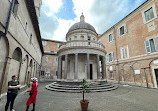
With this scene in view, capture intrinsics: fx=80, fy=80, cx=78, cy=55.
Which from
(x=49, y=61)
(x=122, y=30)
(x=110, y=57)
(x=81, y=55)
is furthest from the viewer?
(x=49, y=61)

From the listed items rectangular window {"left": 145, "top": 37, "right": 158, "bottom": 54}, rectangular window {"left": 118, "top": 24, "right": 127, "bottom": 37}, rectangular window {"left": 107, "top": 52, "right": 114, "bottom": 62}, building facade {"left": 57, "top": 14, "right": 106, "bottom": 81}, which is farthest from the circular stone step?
rectangular window {"left": 118, "top": 24, "right": 127, "bottom": 37}

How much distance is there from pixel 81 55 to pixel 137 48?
1043 centimetres

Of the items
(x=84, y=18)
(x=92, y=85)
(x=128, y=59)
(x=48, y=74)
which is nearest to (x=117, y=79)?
(x=128, y=59)

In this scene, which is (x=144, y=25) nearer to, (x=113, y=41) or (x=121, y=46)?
(x=121, y=46)

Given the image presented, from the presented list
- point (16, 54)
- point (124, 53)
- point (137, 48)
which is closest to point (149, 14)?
point (137, 48)

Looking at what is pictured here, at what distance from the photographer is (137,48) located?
47.3ft

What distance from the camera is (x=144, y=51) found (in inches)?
523

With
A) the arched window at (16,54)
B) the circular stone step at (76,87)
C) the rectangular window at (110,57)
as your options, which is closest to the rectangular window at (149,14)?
the rectangular window at (110,57)

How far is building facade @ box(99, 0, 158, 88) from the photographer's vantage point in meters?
12.2

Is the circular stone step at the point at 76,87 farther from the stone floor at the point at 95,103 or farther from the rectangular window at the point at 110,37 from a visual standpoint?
the rectangular window at the point at 110,37

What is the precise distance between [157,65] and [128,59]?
4.59 metres

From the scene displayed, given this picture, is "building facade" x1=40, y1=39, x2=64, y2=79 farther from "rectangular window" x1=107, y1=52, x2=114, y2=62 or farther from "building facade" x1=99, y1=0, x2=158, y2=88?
"building facade" x1=99, y1=0, x2=158, y2=88

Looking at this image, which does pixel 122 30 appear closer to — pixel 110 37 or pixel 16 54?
pixel 110 37

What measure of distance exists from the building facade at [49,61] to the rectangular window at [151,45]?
22888mm
